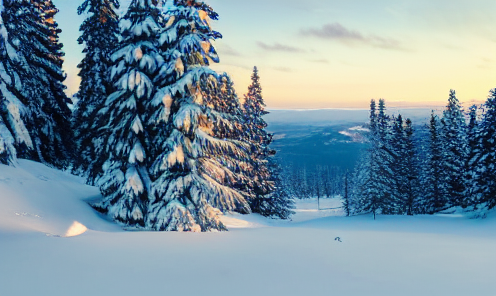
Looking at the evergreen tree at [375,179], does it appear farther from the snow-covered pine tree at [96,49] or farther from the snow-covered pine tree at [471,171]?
the snow-covered pine tree at [96,49]

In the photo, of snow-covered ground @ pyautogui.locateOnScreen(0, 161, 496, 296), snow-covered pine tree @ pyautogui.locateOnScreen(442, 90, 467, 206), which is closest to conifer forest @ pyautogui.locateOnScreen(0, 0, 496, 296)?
snow-covered ground @ pyautogui.locateOnScreen(0, 161, 496, 296)

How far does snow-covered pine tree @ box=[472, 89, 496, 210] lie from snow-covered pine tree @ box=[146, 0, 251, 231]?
28.2 metres

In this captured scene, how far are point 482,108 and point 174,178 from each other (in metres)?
32.3

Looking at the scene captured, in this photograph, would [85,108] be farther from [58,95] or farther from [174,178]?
[174,178]

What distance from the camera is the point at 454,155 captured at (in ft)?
126

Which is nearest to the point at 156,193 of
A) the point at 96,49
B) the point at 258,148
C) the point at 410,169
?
the point at 96,49

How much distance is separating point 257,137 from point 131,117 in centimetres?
2139

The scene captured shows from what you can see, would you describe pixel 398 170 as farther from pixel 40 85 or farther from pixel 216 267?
pixel 216 267

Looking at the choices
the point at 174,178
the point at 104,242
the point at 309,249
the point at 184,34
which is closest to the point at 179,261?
the point at 104,242

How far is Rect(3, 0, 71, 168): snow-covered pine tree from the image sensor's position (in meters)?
19.5

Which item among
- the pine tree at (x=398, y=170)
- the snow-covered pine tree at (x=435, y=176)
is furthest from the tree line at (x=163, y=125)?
the snow-covered pine tree at (x=435, y=176)

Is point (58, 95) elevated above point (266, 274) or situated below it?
above

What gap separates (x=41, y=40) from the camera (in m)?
22.3

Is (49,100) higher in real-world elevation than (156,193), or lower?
higher
